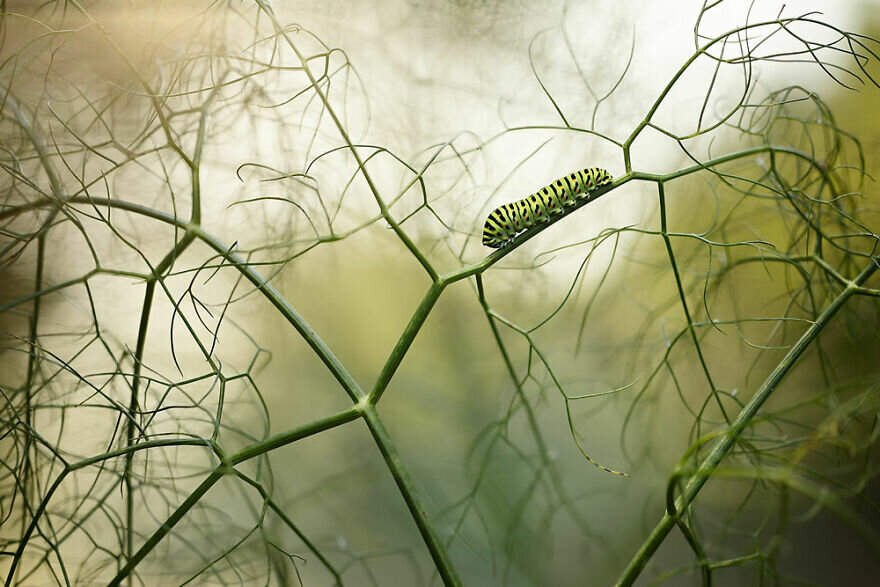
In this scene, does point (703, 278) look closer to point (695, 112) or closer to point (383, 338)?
point (695, 112)

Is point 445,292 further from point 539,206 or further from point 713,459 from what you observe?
point 713,459

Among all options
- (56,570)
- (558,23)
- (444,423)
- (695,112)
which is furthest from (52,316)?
(695,112)

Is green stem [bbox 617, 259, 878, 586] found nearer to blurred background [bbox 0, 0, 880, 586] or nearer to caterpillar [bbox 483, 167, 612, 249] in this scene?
blurred background [bbox 0, 0, 880, 586]

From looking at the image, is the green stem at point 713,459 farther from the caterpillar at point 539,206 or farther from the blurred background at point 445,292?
the caterpillar at point 539,206

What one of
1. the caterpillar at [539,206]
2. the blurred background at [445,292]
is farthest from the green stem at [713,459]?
the caterpillar at [539,206]

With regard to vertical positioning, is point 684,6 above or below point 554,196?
above
